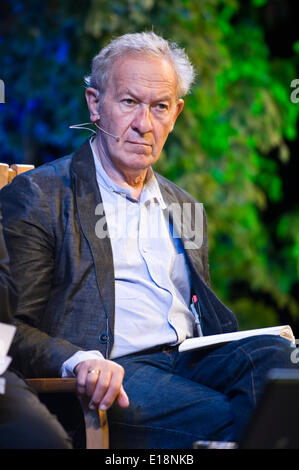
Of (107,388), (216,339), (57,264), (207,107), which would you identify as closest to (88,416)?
(107,388)

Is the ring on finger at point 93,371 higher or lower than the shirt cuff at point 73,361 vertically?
higher

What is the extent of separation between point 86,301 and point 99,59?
Result: 0.94 meters

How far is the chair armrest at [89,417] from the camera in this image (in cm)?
195

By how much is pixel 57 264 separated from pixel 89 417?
0.57m

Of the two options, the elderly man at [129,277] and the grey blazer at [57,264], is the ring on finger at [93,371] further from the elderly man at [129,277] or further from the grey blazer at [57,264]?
the grey blazer at [57,264]

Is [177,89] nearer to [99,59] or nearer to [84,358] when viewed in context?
[99,59]

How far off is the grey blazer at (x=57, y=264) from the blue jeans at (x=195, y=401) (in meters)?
0.21

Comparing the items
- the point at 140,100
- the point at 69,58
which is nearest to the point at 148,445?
the point at 140,100

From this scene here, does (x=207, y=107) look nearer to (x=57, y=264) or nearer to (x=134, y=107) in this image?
(x=134, y=107)

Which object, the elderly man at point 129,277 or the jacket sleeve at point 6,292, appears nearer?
the jacket sleeve at point 6,292

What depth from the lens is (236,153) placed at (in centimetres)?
700
